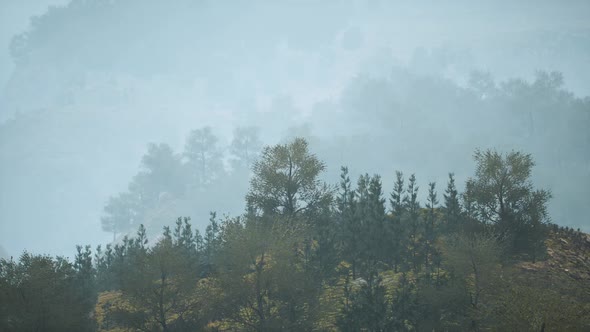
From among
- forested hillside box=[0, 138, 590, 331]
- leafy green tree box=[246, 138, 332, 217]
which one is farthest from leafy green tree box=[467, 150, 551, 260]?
leafy green tree box=[246, 138, 332, 217]

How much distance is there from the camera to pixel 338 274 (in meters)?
36.4

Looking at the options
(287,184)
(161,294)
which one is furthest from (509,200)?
(161,294)

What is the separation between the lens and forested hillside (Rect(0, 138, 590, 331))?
2833 cm

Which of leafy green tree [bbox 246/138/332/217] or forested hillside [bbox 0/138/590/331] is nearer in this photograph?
forested hillside [bbox 0/138/590/331]

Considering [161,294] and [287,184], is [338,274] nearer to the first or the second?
[287,184]

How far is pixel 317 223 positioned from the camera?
4081cm

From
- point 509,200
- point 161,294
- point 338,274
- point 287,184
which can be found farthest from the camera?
point 287,184

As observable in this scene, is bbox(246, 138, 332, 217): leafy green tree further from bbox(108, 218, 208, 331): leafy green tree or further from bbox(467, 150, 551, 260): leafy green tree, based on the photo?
bbox(467, 150, 551, 260): leafy green tree

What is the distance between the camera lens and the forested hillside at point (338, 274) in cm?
2833

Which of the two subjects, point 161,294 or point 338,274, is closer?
point 161,294

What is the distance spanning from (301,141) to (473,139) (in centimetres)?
11484

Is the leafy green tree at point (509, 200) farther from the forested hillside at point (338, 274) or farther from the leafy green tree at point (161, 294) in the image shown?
the leafy green tree at point (161, 294)

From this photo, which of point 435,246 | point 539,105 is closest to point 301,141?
point 435,246

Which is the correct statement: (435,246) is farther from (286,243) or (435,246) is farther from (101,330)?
(101,330)
